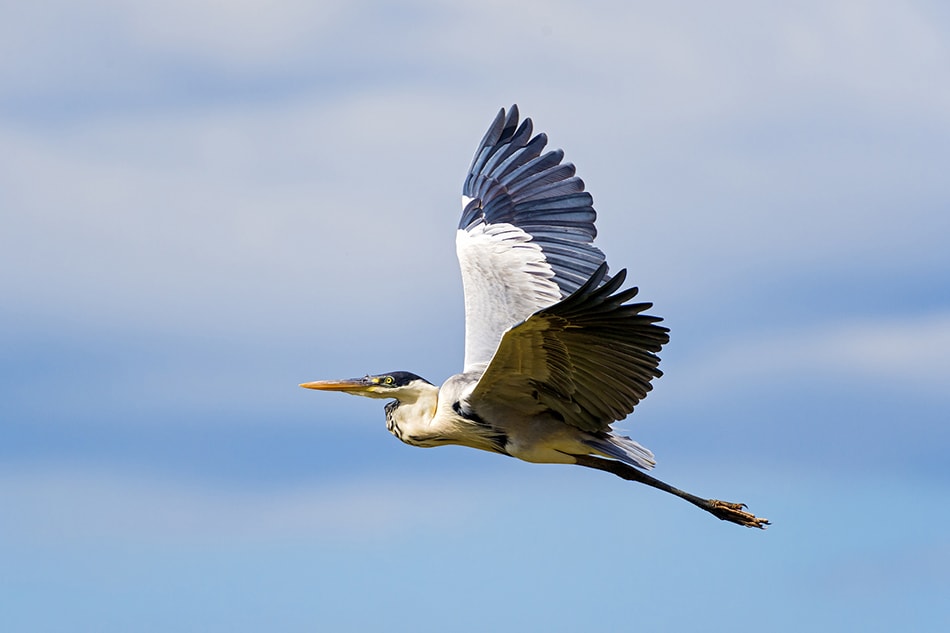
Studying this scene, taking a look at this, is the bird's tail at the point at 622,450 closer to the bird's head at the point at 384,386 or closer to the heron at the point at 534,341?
the heron at the point at 534,341

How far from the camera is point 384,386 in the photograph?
10789 mm

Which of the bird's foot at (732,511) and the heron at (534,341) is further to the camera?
the bird's foot at (732,511)

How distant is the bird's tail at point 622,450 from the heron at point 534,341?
1 cm

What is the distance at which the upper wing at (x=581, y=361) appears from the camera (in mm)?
8531

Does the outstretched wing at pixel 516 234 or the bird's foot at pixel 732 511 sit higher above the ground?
the outstretched wing at pixel 516 234

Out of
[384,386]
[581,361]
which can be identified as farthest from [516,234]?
[581,361]

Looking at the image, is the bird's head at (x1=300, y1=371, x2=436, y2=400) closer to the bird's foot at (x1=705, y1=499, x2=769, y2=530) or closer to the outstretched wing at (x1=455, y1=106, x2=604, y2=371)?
the outstretched wing at (x1=455, y1=106, x2=604, y2=371)

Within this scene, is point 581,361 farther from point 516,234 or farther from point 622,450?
point 516,234

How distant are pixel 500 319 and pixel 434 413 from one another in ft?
4.63

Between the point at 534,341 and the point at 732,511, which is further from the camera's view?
the point at 732,511

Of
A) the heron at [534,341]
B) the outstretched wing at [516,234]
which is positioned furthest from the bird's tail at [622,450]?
the outstretched wing at [516,234]

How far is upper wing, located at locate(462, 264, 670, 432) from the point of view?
8531mm

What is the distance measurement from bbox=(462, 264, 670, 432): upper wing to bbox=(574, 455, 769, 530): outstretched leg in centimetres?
76

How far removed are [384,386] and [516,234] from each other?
2.71 meters
